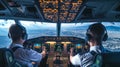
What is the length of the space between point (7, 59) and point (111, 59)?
2.66ft

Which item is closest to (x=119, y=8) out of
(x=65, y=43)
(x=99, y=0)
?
(x=99, y=0)

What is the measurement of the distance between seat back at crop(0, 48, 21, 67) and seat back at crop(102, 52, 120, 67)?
68cm

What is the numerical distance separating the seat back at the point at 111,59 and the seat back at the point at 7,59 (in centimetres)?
68

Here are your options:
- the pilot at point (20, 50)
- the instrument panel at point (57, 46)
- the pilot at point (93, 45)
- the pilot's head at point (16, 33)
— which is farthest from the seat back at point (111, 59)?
the instrument panel at point (57, 46)

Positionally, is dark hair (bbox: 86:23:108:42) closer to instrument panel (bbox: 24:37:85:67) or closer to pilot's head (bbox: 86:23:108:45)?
pilot's head (bbox: 86:23:108:45)

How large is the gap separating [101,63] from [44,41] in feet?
23.9

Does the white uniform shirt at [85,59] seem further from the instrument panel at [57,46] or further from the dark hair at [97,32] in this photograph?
the instrument panel at [57,46]

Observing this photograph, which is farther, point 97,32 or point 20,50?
point 20,50

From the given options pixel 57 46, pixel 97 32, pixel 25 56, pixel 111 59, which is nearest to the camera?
pixel 111 59

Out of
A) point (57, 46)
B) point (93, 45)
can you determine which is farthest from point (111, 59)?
point (57, 46)

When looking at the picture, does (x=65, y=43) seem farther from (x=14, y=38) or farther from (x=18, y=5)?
(x=14, y=38)

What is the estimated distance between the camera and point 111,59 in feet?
7.29

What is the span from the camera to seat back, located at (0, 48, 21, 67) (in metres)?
2.26

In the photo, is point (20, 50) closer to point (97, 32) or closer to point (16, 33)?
point (16, 33)
